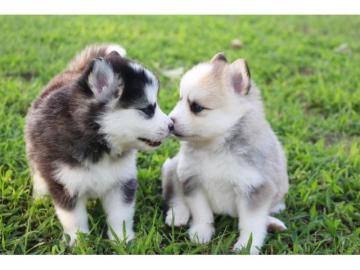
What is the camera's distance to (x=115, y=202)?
3920 mm

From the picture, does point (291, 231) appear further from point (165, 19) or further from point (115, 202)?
point (165, 19)

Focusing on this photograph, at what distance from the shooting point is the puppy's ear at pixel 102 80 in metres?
3.47

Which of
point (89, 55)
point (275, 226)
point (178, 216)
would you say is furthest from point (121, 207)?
point (89, 55)

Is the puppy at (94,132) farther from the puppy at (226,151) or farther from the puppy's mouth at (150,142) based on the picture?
the puppy at (226,151)

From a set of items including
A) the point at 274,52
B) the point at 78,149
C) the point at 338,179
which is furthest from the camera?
the point at 274,52

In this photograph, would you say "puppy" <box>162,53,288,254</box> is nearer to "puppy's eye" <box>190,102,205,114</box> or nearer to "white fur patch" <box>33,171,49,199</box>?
"puppy's eye" <box>190,102,205,114</box>

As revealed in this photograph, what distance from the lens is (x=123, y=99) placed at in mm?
3545

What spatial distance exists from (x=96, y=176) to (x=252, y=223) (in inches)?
49.7

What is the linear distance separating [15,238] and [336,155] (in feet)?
10.8

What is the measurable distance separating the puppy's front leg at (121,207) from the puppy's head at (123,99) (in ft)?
1.55

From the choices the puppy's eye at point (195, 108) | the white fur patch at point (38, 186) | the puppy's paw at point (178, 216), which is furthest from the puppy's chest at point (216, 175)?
the white fur patch at point (38, 186)

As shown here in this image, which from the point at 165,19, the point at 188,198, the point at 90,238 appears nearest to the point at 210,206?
the point at 188,198

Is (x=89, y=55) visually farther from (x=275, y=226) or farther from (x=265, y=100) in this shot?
(x=265, y=100)

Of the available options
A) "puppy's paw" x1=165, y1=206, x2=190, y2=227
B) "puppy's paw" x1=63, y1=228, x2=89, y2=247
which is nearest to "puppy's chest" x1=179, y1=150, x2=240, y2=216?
"puppy's paw" x1=165, y1=206, x2=190, y2=227
